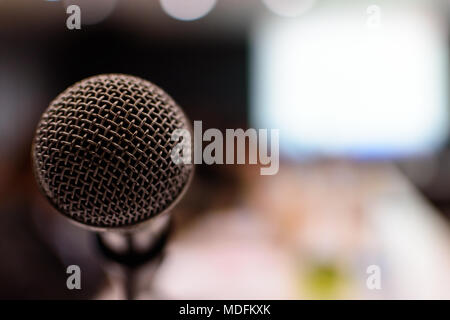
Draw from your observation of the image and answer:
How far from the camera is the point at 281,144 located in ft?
5.65

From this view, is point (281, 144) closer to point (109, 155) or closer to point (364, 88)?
point (364, 88)

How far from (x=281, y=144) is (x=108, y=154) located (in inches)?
55.9

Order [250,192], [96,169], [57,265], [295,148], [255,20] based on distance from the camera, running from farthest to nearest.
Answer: [255,20] → [295,148] → [250,192] → [57,265] → [96,169]

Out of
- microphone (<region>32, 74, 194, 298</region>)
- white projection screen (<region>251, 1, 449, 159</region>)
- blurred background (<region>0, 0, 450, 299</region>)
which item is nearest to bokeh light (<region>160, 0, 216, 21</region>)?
blurred background (<region>0, 0, 450, 299</region>)

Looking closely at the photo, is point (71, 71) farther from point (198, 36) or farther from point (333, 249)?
point (333, 249)

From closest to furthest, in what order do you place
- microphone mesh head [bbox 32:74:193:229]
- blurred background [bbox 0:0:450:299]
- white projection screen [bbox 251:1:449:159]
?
microphone mesh head [bbox 32:74:193:229] → blurred background [bbox 0:0:450:299] → white projection screen [bbox 251:1:449:159]

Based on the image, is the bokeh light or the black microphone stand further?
the bokeh light

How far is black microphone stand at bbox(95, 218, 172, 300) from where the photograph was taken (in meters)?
0.42

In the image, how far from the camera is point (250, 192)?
5.76ft

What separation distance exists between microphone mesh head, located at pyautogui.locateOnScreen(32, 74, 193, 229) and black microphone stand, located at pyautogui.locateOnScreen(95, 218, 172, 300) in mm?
57

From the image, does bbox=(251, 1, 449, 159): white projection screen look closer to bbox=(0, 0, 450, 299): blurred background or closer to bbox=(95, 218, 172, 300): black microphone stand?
bbox=(0, 0, 450, 299): blurred background

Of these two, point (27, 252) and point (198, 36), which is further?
point (198, 36)
